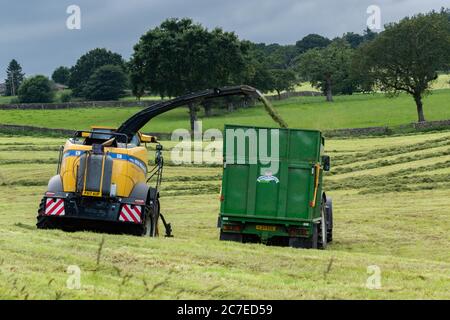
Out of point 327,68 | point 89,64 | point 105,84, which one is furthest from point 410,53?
point 89,64

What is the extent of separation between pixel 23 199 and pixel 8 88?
14535 cm

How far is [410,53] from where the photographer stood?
78.8 metres

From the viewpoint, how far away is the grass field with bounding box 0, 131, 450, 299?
37.9 ft

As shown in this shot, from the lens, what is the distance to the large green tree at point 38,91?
134250mm

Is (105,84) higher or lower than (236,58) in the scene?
lower

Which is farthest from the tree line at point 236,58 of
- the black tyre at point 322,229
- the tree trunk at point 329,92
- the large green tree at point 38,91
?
the black tyre at point 322,229

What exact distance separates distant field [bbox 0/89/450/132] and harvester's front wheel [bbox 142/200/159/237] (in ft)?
190

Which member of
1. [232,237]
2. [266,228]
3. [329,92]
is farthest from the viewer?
[329,92]

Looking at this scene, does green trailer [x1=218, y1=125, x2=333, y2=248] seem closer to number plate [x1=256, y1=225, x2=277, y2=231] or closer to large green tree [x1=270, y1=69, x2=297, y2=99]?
number plate [x1=256, y1=225, x2=277, y2=231]

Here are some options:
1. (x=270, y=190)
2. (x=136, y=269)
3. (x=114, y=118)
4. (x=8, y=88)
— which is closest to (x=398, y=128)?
(x=114, y=118)

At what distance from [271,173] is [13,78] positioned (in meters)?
167

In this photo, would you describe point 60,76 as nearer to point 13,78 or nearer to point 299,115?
point 13,78

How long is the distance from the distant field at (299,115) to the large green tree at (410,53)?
5.21 metres

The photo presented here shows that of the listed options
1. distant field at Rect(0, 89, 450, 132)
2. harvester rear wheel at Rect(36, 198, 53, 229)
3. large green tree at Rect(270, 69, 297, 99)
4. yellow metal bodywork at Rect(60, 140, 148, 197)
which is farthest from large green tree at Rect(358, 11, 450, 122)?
harvester rear wheel at Rect(36, 198, 53, 229)
